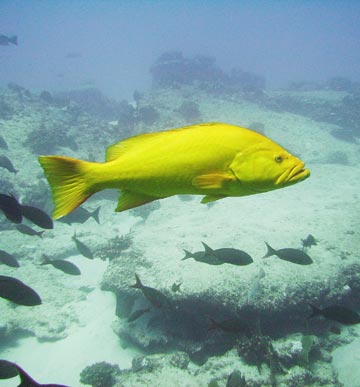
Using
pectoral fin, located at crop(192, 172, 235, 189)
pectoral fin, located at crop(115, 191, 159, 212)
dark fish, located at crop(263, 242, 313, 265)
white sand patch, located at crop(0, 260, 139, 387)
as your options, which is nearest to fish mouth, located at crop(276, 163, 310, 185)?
pectoral fin, located at crop(192, 172, 235, 189)

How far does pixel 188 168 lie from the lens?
4.81ft

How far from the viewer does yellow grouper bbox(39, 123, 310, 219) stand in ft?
4.73

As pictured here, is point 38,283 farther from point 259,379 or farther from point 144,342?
point 259,379

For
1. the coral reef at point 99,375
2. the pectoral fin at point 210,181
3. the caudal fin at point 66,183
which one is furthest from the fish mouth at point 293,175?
the coral reef at point 99,375

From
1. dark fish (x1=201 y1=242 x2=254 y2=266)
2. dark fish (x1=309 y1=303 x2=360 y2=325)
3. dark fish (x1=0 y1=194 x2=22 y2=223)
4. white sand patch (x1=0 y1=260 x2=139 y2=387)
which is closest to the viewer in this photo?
dark fish (x1=0 y1=194 x2=22 y2=223)

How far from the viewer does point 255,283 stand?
5.59 m

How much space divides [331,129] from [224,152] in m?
24.0

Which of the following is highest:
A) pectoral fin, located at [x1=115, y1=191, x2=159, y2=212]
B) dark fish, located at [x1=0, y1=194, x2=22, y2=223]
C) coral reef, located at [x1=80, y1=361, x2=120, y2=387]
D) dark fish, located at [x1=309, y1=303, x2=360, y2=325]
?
pectoral fin, located at [x1=115, y1=191, x2=159, y2=212]

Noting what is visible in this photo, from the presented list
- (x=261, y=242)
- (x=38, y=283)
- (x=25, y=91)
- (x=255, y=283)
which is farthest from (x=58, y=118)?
(x=255, y=283)

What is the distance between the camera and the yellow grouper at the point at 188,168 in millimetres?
1441

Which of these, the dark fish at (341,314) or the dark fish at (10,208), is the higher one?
the dark fish at (10,208)

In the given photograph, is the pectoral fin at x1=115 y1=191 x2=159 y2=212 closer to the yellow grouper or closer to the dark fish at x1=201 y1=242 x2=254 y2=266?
the yellow grouper

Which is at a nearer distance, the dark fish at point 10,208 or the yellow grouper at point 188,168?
the yellow grouper at point 188,168

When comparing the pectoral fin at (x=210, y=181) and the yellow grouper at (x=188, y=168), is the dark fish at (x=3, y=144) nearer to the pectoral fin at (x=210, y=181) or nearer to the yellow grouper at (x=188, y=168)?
the yellow grouper at (x=188, y=168)
